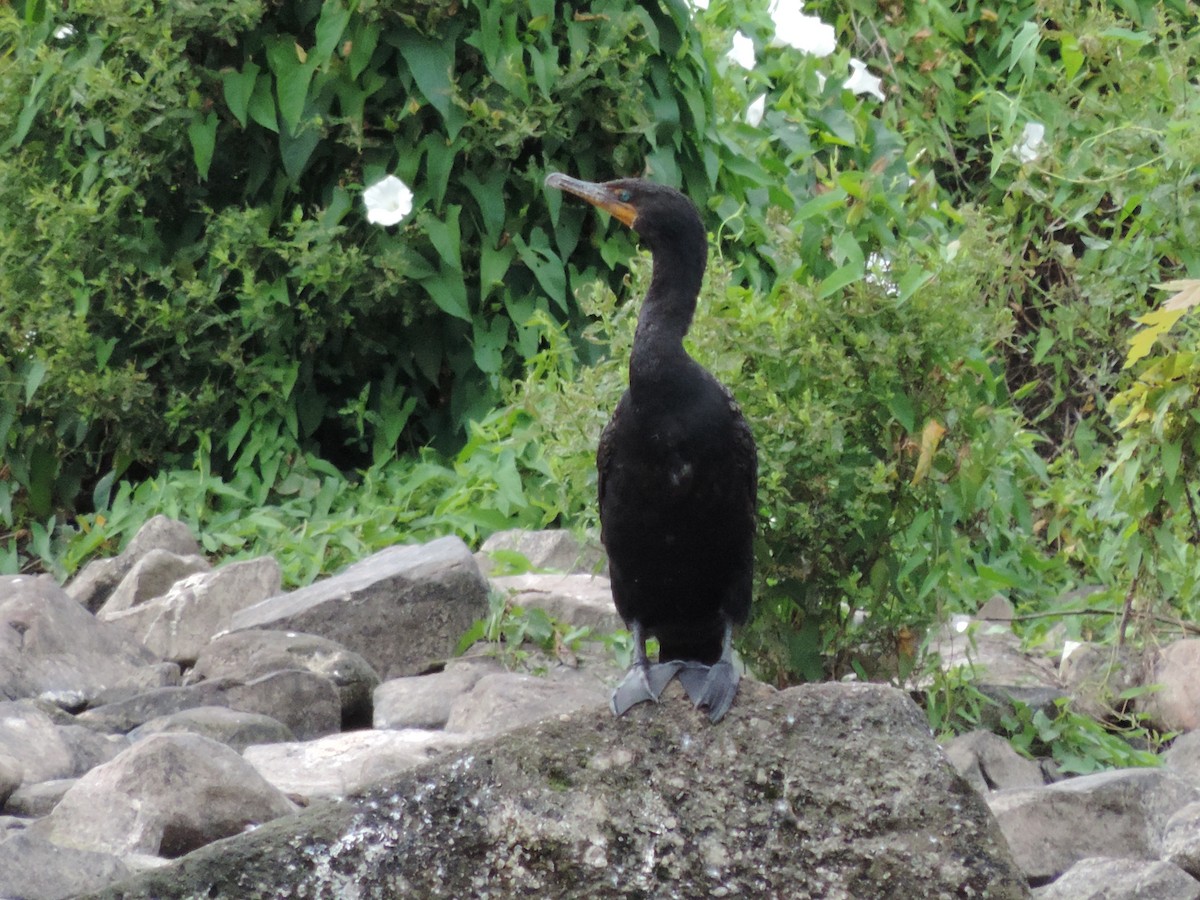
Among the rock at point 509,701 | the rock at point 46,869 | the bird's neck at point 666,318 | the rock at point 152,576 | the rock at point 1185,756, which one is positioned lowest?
the rock at point 152,576

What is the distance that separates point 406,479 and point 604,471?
129 inches

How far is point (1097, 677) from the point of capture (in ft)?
17.3

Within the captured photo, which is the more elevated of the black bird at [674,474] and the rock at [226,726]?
the black bird at [674,474]

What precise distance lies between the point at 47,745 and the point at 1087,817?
272 cm

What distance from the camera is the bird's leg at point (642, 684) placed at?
304 cm

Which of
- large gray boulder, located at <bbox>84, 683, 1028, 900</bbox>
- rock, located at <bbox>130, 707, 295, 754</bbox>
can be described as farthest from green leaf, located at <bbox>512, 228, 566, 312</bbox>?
large gray boulder, located at <bbox>84, 683, 1028, 900</bbox>

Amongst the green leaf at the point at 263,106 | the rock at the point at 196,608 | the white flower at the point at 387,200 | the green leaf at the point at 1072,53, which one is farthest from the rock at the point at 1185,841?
the green leaf at the point at 263,106

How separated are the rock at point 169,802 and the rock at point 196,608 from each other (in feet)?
6.43

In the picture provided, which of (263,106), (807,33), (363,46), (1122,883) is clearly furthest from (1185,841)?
(263,106)

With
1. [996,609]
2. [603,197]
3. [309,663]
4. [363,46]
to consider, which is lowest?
[996,609]

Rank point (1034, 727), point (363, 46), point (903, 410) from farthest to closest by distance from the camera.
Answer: point (363, 46) → point (1034, 727) → point (903, 410)

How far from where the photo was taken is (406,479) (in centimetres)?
699

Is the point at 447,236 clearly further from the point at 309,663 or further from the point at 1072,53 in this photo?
the point at 1072,53

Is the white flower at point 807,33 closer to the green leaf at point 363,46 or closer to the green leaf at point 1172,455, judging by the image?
the green leaf at point 363,46
